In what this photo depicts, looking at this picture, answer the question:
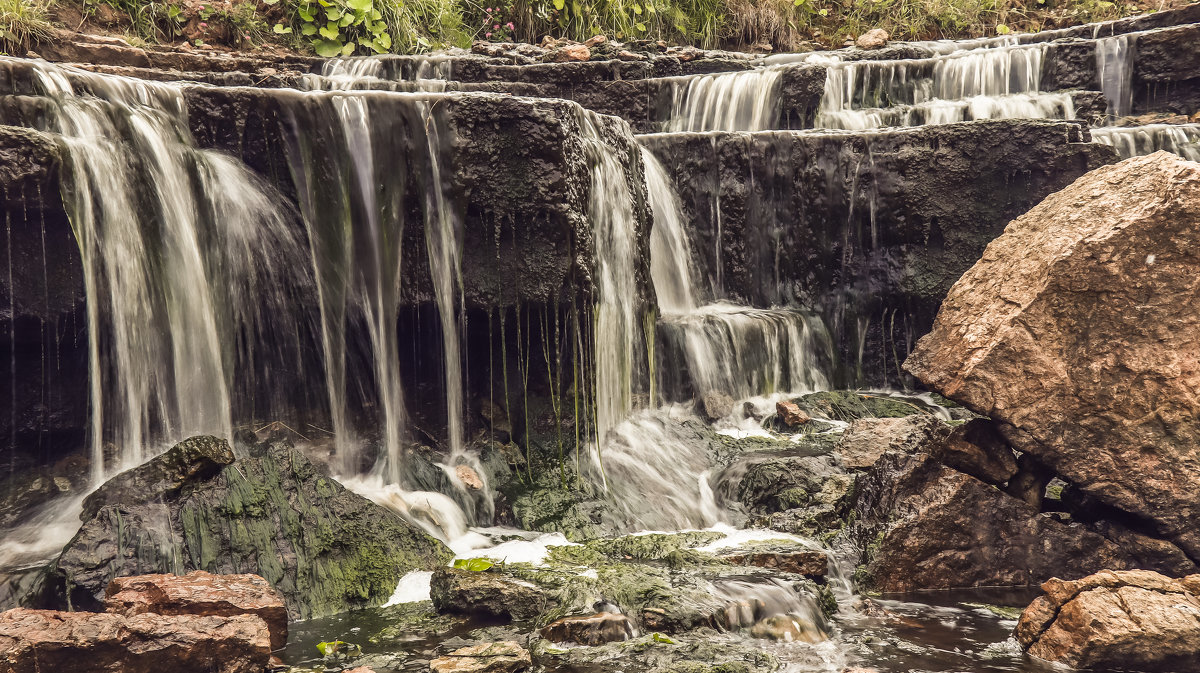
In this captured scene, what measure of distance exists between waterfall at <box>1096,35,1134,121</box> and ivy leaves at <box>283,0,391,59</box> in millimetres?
9476

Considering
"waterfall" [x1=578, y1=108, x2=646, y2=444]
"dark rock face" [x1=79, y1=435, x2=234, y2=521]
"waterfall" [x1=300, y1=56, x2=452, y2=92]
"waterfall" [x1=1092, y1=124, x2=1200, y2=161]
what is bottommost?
"dark rock face" [x1=79, y1=435, x2=234, y2=521]

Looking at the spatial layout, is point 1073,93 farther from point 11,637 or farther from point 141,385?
point 11,637

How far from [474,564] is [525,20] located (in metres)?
10.7

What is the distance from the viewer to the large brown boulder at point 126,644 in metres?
3.54

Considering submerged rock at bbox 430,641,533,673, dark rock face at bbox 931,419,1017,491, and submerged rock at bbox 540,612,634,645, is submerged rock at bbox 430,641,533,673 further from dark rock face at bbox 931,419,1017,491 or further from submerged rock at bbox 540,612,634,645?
dark rock face at bbox 931,419,1017,491

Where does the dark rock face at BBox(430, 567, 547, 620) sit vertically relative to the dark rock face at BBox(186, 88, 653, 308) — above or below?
below

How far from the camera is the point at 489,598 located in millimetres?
4543

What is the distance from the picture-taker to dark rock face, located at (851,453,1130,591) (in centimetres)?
507

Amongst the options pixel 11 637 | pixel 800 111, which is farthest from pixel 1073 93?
→ pixel 11 637

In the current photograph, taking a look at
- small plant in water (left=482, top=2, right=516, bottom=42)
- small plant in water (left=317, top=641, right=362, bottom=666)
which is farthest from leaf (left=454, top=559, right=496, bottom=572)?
small plant in water (left=482, top=2, right=516, bottom=42)

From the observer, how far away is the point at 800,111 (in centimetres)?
1155

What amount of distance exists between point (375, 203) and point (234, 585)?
3.14m

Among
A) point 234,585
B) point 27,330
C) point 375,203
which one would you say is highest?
point 375,203

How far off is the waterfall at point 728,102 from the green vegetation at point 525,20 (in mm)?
2494
